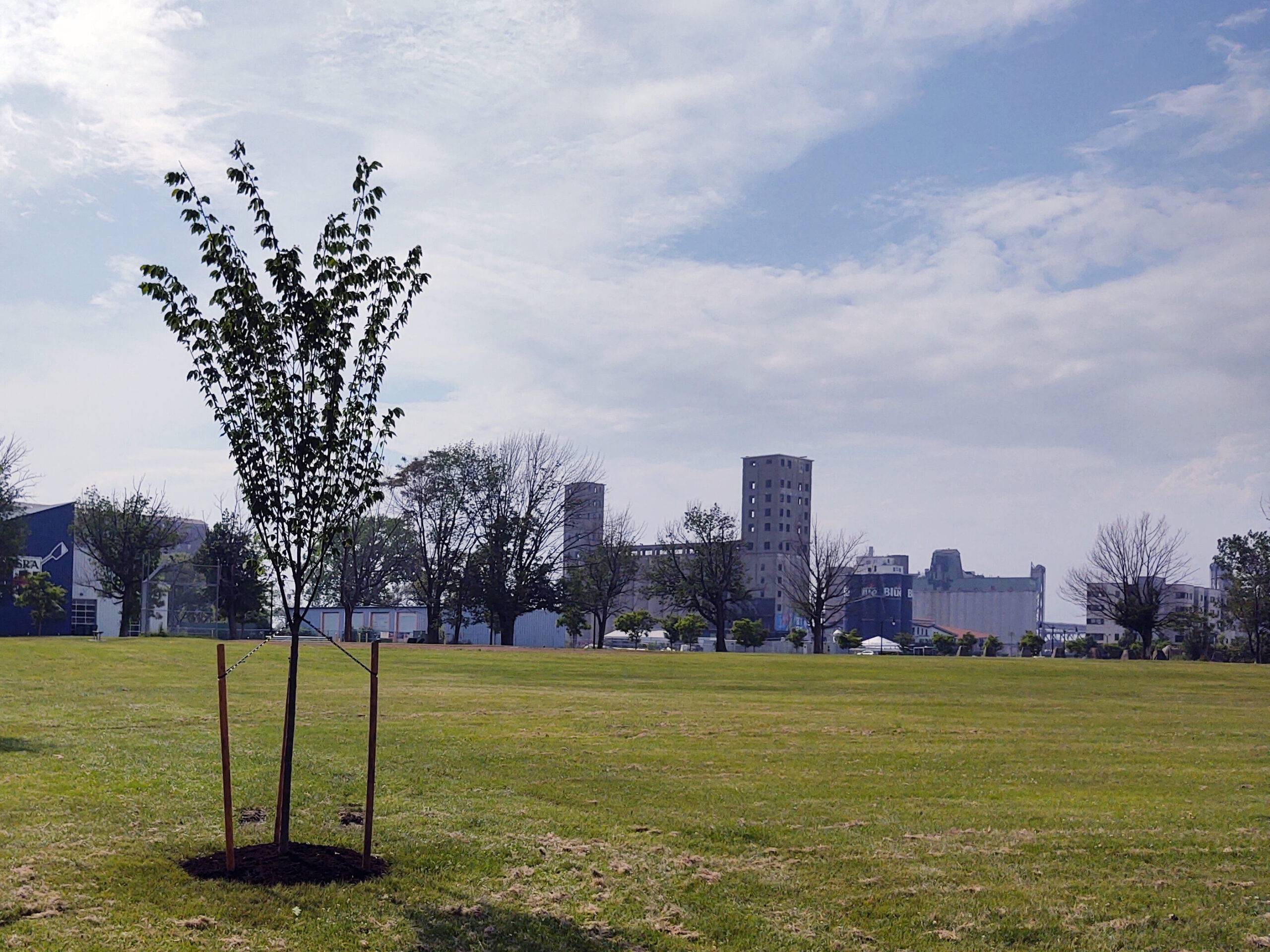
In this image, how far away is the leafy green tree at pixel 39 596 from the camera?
6644 cm

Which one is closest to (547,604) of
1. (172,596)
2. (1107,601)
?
(172,596)

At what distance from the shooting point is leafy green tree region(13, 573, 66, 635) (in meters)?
66.4

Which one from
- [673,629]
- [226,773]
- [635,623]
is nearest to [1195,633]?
[673,629]

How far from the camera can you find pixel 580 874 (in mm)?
8250

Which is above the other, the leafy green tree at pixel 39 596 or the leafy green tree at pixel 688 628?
the leafy green tree at pixel 39 596

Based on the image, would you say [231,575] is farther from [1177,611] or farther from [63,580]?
[1177,611]

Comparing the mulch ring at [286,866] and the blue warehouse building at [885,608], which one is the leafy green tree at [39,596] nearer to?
the mulch ring at [286,866]

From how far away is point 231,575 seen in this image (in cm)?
6606

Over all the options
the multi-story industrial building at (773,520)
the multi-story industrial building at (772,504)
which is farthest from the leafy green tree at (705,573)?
the multi-story industrial building at (772,504)

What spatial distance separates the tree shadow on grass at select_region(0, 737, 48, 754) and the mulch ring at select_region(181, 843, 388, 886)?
19.8 feet

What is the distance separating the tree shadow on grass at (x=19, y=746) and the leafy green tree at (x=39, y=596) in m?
58.4

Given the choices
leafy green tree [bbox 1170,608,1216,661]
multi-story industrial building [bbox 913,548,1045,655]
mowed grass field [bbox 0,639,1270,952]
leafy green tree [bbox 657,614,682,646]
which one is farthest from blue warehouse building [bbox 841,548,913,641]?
mowed grass field [bbox 0,639,1270,952]

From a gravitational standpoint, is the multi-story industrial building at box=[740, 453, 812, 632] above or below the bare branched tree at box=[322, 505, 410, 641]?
above

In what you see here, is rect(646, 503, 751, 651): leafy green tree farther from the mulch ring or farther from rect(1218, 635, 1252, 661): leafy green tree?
the mulch ring
